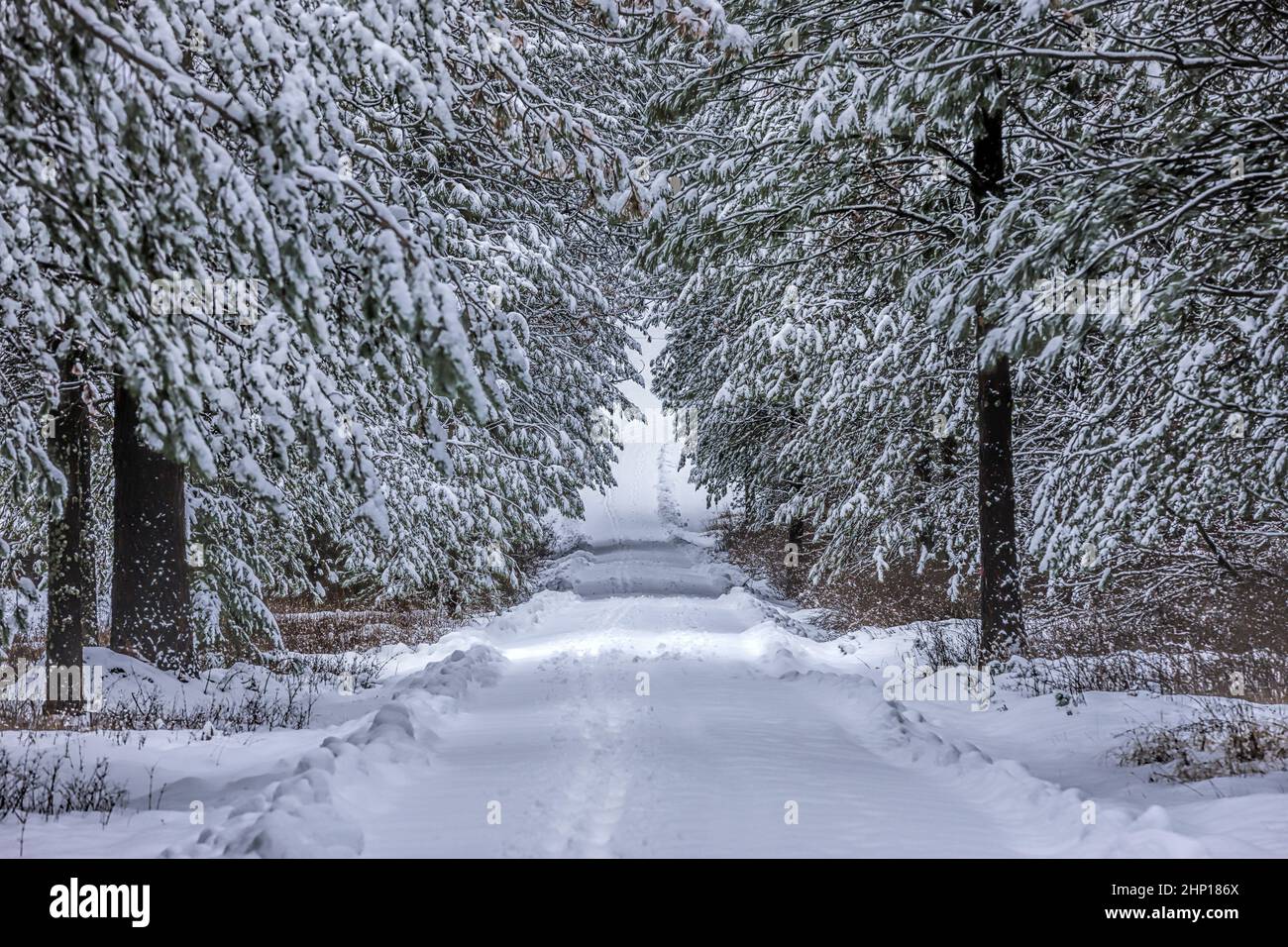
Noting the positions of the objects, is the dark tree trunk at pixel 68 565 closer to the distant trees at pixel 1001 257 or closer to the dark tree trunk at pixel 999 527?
the distant trees at pixel 1001 257

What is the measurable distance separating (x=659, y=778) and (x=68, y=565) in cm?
592

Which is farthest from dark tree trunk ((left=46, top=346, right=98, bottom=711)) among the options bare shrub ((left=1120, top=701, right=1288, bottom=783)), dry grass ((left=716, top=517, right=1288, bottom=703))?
dry grass ((left=716, top=517, right=1288, bottom=703))

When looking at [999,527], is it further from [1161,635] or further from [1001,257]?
[1001,257]

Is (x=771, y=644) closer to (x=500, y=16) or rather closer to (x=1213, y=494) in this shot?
(x=1213, y=494)

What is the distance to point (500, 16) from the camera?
780cm

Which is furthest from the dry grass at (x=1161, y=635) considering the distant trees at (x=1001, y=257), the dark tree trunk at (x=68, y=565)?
the dark tree trunk at (x=68, y=565)

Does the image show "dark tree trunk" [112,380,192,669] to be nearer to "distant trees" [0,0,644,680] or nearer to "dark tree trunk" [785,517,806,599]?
"distant trees" [0,0,644,680]

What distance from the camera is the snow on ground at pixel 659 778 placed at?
15.7 feet

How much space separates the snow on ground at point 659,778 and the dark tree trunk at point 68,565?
92 cm

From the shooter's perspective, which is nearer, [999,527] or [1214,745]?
[1214,745]

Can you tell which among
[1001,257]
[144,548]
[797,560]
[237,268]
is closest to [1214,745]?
[1001,257]

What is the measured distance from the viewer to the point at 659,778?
5.92 metres

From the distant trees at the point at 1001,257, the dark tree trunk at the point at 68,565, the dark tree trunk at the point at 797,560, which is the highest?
the distant trees at the point at 1001,257
